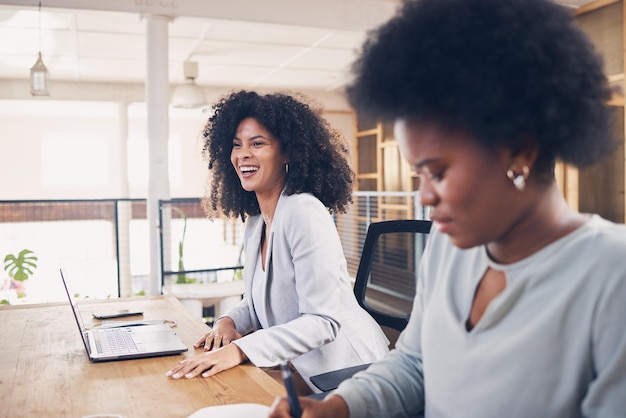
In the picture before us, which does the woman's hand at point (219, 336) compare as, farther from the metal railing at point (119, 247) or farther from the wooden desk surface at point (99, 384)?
the metal railing at point (119, 247)

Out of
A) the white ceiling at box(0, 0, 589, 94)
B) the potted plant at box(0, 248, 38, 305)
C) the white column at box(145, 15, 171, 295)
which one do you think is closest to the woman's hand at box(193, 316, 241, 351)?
the white ceiling at box(0, 0, 589, 94)

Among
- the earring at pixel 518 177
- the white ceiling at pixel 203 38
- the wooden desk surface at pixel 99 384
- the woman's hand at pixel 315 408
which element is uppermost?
the white ceiling at pixel 203 38

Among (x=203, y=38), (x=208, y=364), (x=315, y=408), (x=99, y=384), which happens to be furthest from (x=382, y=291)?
(x=203, y=38)

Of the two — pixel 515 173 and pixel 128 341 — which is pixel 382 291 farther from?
pixel 515 173

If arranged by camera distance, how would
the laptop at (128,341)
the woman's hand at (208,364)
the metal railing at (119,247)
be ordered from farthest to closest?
1. the metal railing at (119,247)
2. the laptop at (128,341)
3. the woman's hand at (208,364)

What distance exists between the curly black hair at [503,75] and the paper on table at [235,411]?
0.57 meters

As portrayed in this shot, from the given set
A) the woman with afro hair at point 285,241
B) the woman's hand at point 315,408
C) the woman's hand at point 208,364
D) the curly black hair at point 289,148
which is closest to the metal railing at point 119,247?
the curly black hair at point 289,148

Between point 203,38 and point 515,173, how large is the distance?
4.93 meters

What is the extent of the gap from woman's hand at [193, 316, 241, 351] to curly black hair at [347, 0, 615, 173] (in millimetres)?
913

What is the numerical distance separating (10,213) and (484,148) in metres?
5.90

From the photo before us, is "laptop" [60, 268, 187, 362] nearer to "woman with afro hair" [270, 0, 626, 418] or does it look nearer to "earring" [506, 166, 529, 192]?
"woman with afro hair" [270, 0, 626, 418]

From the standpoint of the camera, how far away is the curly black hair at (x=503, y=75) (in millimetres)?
686

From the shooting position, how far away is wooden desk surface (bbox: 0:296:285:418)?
3.58 feet

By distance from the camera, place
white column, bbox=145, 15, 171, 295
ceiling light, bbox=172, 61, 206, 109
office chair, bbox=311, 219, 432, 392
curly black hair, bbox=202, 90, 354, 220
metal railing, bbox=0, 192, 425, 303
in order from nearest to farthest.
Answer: office chair, bbox=311, 219, 432, 392 < curly black hair, bbox=202, 90, 354, 220 < metal railing, bbox=0, 192, 425, 303 < white column, bbox=145, 15, 171, 295 < ceiling light, bbox=172, 61, 206, 109
